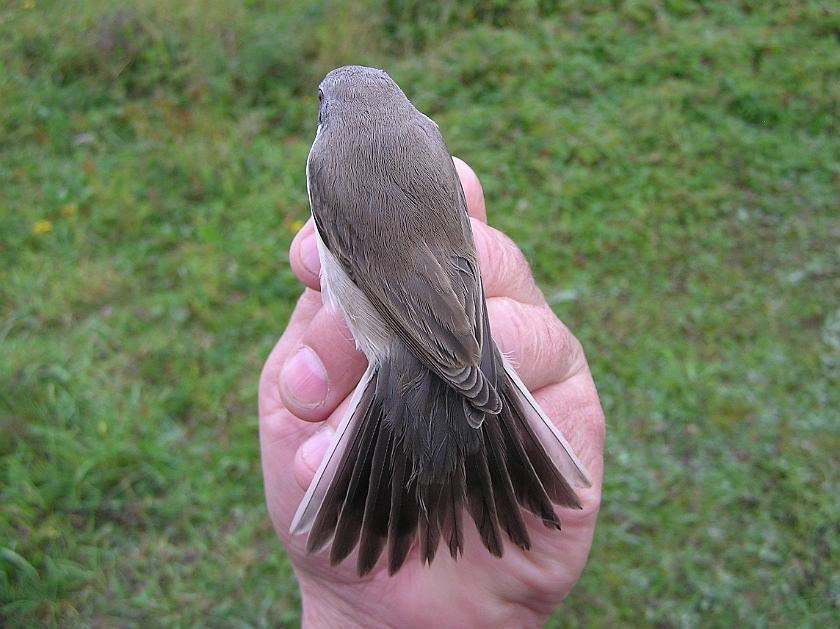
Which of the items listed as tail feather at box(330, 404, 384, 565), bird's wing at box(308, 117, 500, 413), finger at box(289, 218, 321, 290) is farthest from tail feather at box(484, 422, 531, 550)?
finger at box(289, 218, 321, 290)

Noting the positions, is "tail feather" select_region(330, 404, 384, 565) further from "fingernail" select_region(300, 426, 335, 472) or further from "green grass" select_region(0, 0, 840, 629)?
"green grass" select_region(0, 0, 840, 629)

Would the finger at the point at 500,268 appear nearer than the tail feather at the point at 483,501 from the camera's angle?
No

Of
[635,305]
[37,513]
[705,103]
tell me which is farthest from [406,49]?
[37,513]

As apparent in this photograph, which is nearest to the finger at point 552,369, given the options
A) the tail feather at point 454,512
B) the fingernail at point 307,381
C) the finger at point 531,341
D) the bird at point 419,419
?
the finger at point 531,341

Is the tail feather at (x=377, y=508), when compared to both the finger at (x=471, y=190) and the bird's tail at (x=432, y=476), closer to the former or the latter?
the bird's tail at (x=432, y=476)

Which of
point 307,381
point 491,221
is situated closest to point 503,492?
point 307,381

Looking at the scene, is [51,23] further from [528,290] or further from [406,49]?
[528,290]
